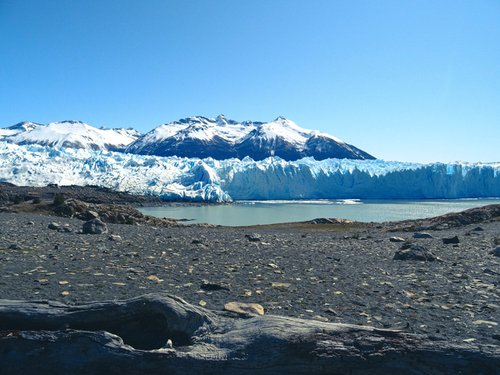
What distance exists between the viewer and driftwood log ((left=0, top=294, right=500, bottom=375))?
301cm

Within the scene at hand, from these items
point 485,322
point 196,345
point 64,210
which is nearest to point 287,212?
point 64,210

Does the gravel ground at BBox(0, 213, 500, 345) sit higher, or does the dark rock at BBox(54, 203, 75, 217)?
the dark rock at BBox(54, 203, 75, 217)

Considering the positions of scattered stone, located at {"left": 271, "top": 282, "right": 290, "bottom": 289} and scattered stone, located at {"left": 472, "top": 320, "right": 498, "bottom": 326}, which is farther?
scattered stone, located at {"left": 271, "top": 282, "right": 290, "bottom": 289}

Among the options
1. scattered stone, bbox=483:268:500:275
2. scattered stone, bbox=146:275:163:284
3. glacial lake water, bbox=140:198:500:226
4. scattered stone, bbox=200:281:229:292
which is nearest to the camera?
scattered stone, bbox=200:281:229:292

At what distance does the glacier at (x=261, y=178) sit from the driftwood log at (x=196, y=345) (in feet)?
237

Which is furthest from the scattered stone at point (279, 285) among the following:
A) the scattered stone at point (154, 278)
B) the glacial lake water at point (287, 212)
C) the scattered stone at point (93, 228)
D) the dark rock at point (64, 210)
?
the glacial lake water at point (287, 212)

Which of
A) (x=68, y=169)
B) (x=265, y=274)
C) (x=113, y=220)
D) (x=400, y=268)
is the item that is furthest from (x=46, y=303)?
(x=68, y=169)

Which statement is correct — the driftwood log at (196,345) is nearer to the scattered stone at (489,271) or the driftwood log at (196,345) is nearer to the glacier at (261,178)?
the scattered stone at (489,271)

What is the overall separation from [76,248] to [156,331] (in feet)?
21.2

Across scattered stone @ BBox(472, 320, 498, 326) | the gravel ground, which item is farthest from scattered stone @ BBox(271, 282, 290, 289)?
scattered stone @ BBox(472, 320, 498, 326)

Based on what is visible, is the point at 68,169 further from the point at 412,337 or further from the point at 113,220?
the point at 412,337

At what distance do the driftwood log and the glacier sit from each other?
72.1 meters

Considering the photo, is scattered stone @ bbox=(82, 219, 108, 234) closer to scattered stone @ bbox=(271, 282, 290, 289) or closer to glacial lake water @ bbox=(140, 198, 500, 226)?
scattered stone @ bbox=(271, 282, 290, 289)

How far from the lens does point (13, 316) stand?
12.1 ft
